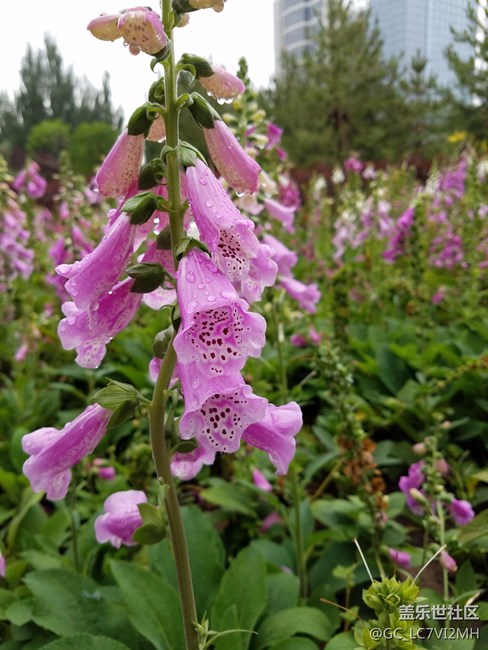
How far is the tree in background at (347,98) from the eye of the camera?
23.0 m

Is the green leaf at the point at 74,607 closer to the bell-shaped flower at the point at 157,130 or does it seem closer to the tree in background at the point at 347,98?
the bell-shaped flower at the point at 157,130

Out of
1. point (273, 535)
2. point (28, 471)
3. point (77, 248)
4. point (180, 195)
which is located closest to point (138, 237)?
point (180, 195)

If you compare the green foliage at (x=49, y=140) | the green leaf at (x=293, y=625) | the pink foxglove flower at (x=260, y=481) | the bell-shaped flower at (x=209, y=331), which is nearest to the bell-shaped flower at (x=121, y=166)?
the bell-shaped flower at (x=209, y=331)

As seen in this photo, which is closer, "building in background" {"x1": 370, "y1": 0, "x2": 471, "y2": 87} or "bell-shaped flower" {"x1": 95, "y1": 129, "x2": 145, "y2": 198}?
"bell-shaped flower" {"x1": 95, "y1": 129, "x2": 145, "y2": 198}

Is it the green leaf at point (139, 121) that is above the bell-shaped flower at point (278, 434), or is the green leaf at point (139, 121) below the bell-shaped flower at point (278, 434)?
above

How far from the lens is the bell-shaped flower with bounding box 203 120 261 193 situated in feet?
3.46

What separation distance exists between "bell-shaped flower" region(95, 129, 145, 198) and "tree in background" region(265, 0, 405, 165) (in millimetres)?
21933

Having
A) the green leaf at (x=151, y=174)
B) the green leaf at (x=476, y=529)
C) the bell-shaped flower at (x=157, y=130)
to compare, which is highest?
the bell-shaped flower at (x=157, y=130)

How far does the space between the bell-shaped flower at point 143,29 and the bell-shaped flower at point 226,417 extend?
60cm

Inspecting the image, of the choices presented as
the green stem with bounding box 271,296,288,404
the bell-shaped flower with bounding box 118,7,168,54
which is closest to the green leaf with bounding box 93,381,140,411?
the bell-shaped flower with bounding box 118,7,168,54

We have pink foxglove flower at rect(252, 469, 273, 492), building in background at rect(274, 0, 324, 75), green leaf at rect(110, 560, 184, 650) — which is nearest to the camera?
green leaf at rect(110, 560, 184, 650)

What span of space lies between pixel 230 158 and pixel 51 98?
204ft

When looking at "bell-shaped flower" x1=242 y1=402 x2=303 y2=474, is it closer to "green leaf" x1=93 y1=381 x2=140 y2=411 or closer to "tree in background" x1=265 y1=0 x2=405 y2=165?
"green leaf" x1=93 y1=381 x2=140 y2=411

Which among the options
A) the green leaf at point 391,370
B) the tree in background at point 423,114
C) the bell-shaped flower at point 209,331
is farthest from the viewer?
the tree in background at point 423,114
